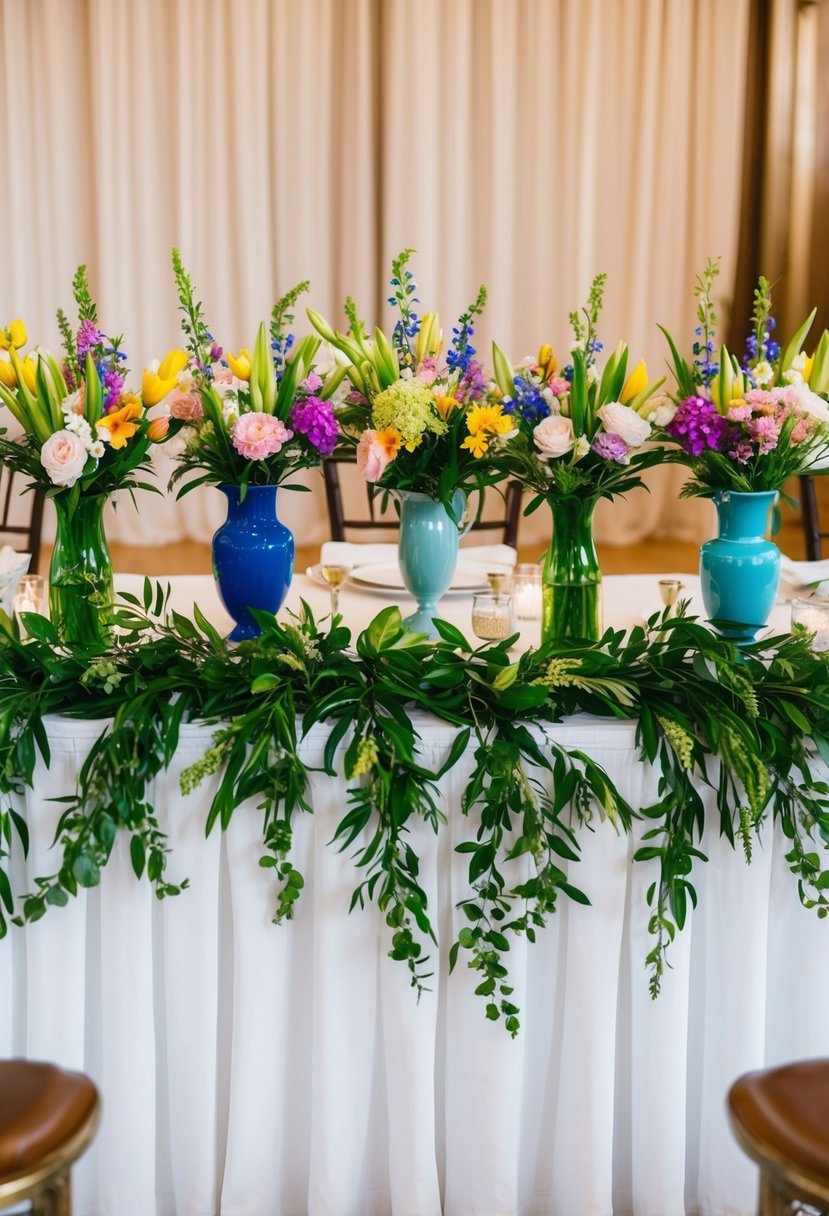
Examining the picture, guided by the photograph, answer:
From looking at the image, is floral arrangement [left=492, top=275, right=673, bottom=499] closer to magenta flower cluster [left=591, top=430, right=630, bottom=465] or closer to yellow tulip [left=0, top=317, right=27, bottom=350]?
magenta flower cluster [left=591, top=430, right=630, bottom=465]

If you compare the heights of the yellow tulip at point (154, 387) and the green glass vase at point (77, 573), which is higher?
the yellow tulip at point (154, 387)

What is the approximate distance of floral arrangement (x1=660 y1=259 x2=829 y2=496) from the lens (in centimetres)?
175

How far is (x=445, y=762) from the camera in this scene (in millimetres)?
1542

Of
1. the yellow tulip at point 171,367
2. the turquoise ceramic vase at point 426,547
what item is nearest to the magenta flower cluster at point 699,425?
the turquoise ceramic vase at point 426,547

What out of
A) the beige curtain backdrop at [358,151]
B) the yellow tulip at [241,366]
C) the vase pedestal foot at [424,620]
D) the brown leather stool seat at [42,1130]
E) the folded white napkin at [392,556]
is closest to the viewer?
the brown leather stool seat at [42,1130]

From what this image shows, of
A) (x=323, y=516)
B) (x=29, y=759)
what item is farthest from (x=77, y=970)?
(x=323, y=516)

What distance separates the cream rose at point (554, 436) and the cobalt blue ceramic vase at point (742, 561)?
0.88ft

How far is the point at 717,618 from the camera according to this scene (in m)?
1.92

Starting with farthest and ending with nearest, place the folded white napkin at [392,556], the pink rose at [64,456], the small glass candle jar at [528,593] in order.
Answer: the folded white napkin at [392,556]
the small glass candle jar at [528,593]
the pink rose at [64,456]

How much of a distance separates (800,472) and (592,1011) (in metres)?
0.83

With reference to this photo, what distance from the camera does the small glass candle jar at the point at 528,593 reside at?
Answer: 223cm

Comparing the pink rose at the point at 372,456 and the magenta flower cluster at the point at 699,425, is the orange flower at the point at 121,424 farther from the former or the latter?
the magenta flower cluster at the point at 699,425

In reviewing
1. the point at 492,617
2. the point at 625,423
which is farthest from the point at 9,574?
the point at 625,423

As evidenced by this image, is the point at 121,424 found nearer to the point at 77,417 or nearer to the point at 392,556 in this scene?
the point at 77,417
